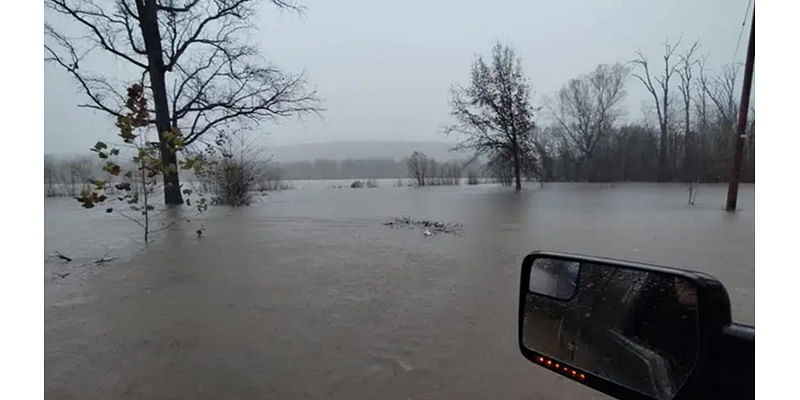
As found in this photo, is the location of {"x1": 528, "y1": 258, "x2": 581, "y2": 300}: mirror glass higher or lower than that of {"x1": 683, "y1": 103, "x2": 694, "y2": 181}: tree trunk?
lower

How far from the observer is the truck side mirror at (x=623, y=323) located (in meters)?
0.46

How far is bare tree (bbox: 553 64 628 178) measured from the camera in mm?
5410

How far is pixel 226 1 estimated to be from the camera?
6.56 meters

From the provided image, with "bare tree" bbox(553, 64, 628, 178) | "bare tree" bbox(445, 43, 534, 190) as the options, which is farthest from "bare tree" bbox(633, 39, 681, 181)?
"bare tree" bbox(445, 43, 534, 190)

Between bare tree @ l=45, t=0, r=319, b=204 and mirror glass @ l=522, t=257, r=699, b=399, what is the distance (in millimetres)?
5050

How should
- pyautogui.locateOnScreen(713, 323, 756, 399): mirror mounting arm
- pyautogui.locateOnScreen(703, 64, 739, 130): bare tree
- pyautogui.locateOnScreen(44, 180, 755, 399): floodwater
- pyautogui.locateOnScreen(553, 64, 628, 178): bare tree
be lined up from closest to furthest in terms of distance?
pyautogui.locateOnScreen(713, 323, 756, 399): mirror mounting arm < pyautogui.locateOnScreen(44, 180, 755, 399): floodwater < pyautogui.locateOnScreen(703, 64, 739, 130): bare tree < pyautogui.locateOnScreen(553, 64, 628, 178): bare tree

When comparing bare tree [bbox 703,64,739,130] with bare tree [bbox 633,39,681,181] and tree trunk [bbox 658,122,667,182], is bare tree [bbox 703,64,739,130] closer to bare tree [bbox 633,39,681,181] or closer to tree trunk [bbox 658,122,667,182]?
bare tree [bbox 633,39,681,181]

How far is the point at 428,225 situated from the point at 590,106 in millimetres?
3034

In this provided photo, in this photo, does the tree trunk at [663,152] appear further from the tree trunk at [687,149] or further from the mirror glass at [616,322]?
the mirror glass at [616,322]

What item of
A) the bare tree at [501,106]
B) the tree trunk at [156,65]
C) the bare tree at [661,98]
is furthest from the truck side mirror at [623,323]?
the bare tree at [501,106]

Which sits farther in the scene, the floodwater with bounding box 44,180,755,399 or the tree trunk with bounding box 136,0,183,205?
the tree trunk with bounding box 136,0,183,205

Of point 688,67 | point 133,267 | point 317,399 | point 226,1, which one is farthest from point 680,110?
point 226,1

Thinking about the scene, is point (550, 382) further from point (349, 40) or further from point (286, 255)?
point (349, 40)

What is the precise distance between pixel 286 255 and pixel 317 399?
2309 mm
